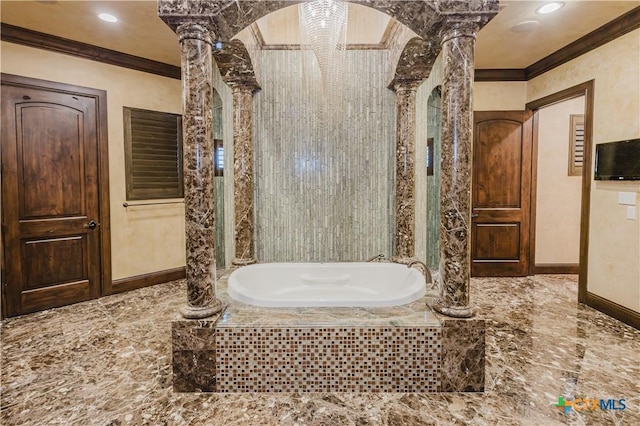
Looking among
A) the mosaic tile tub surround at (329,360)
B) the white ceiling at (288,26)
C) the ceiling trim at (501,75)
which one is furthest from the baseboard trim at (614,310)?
the ceiling trim at (501,75)

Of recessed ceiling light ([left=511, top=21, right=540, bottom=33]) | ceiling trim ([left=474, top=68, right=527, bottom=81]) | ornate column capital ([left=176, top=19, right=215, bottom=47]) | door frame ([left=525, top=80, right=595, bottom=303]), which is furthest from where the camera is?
ceiling trim ([left=474, top=68, right=527, bottom=81])

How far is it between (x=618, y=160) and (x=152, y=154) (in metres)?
4.80

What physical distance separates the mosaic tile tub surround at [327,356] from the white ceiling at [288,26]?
257 centimetres

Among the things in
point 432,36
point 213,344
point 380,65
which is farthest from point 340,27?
point 213,344

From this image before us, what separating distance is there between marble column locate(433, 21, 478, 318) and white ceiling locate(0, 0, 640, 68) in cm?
110

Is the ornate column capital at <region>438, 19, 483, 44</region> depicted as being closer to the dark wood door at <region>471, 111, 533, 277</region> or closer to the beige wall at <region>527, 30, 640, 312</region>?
the beige wall at <region>527, 30, 640, 312</region>

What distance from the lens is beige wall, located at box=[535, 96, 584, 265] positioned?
4547mm

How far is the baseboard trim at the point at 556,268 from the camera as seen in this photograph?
15.2 feet

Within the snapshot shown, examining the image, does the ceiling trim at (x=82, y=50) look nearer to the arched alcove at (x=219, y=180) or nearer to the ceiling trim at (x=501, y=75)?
the arched alcove at (x=219, y=180)

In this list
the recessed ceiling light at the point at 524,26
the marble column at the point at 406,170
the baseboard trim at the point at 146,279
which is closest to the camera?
Result: the recessed ceiling light at the point at 524,26

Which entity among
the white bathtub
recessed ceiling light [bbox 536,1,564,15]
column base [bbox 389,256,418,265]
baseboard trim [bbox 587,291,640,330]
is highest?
recessed ceiling light [bbox 536,1,564,15]

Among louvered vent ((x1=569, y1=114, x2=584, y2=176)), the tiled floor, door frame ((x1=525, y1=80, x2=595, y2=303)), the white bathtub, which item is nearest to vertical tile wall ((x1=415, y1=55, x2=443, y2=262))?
the white bathtub

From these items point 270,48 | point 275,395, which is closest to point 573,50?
point 270,48

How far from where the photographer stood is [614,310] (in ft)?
10.4
